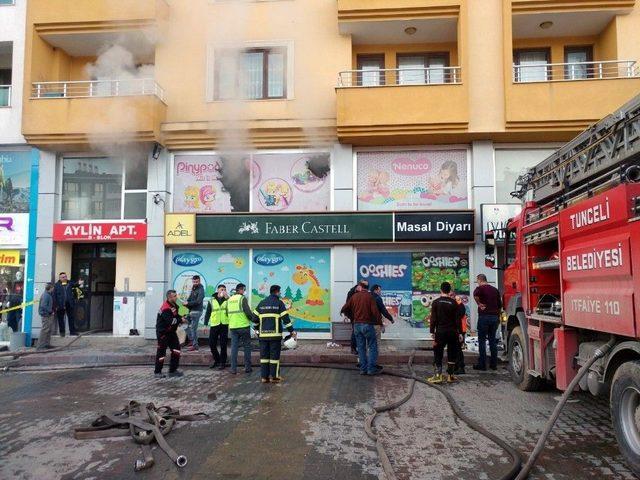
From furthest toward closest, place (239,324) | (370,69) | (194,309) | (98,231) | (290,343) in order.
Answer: (370,69)
(98,231)
(194,309)
(290,343)
(239,324)

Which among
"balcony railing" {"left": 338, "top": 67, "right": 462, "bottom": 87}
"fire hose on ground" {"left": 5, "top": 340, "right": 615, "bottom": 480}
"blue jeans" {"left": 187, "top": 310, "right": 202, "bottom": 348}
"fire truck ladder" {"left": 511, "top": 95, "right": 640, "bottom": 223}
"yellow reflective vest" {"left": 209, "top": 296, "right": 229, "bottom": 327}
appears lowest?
"fire hose on ground" {"left": 5, "top": 340, "right": 615, "bottom": 480}

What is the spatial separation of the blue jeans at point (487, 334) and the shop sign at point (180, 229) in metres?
7.27

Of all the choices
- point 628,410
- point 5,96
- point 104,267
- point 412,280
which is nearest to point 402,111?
point 412,280

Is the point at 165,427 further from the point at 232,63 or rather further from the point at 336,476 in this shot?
the point at 232,63

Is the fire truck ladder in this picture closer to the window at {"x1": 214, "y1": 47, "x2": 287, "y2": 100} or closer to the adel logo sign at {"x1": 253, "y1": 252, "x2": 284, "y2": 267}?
the adel logo sign at {"x1": 253, "y1": 252, "x2": 284, "y2": 267}

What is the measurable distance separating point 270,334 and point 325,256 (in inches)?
191

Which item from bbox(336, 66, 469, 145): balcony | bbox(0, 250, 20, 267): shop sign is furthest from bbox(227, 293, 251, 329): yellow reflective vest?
bbox(0, 250, 20, 267): shop sign

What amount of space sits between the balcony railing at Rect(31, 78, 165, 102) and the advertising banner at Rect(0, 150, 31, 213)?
171cm

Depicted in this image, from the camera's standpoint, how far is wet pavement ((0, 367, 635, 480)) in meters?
4.36

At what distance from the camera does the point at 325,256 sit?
12.7m

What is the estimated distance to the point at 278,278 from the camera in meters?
12.8

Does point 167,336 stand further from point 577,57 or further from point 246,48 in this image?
point 577,57

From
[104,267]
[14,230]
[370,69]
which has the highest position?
[370,69]

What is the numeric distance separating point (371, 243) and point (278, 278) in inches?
98.1
